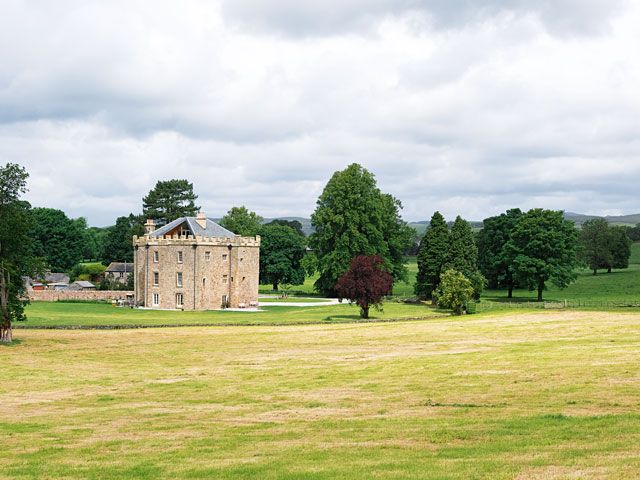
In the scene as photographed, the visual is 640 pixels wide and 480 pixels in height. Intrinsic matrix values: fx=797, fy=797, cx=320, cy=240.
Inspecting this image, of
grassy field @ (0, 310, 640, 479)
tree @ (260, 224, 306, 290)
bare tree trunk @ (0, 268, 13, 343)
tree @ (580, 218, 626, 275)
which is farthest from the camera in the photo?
tree @ (580, 218, 626, 275)

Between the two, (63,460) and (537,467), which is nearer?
(537,467)

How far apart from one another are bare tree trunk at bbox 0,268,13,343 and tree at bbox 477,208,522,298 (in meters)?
68.4

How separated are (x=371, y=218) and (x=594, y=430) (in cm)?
8295

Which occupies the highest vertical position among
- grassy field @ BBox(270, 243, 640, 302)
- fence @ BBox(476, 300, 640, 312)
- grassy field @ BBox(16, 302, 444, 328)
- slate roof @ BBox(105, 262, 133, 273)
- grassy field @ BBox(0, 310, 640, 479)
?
slate roof @ BBox(105, 262, 133, 273)

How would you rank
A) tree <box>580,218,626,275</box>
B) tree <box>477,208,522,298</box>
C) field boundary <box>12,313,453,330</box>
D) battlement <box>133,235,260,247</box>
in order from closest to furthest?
Answer: field boundary <box>12,313,453,330</box> → battlement <box>133,235,260,247</box> → tree <box>477,208,522,298</box> → tree <box>580,218,626,275</box>

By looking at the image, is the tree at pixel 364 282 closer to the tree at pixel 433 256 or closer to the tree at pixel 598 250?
the tree at pixel 433 256

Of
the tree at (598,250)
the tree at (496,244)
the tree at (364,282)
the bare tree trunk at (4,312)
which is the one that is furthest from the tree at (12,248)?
the tree at (598,250)

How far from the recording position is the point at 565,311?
242 ft

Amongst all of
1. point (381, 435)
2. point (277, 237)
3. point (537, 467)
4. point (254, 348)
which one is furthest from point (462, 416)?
point (277, 237)

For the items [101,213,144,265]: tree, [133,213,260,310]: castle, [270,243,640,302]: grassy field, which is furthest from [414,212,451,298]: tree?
[101,213,144,265]: tree

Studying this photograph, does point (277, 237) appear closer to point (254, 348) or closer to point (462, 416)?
point (254, 348)

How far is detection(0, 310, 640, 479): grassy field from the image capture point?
58.5 feet

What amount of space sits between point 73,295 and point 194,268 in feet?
80.3

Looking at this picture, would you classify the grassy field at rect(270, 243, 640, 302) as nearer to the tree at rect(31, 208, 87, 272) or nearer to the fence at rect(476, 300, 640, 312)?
the fence at rect(476, 300, 640, 312)
